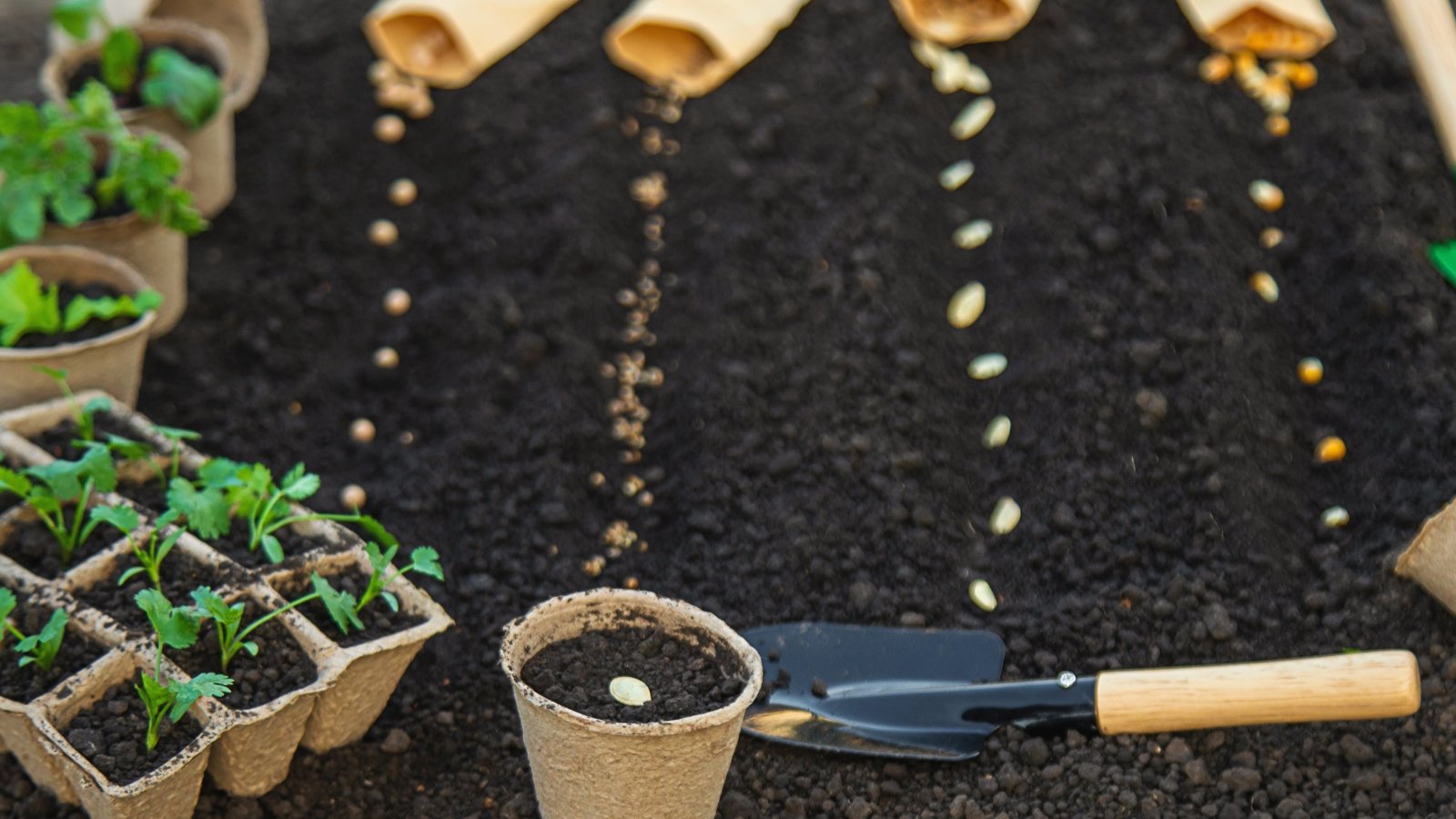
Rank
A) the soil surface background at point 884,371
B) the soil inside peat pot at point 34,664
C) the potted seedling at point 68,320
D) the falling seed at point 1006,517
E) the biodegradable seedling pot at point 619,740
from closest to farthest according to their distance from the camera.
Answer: the biodegradable seedling pot at point 619,740 < the soil inside peat pot at point 34,664 < the soil surface background at point 884,371 < the potted seedling at point 68,320 < the falling seed at point 1006,517

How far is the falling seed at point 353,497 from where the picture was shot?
8.30 ft

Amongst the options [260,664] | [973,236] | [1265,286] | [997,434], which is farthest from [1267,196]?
[260,664]

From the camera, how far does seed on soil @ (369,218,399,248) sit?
3.11 meters

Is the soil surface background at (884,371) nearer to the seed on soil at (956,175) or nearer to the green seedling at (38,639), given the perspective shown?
the seed on soil at (956,175)

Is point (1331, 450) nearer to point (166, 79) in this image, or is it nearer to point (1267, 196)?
point (1267, 196)

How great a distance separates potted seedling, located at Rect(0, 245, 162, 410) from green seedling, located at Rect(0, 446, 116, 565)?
0.24 meters

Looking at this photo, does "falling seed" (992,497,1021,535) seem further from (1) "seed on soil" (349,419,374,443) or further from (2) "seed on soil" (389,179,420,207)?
(2) "seed on soil" (389,179,420,207)

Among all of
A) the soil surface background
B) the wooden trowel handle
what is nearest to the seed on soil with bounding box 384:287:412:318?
the soil surface background

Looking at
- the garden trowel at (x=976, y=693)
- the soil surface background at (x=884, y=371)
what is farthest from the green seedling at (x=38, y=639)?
the garden trowel at (x=976, y=693)

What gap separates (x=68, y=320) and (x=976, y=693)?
1.58 metres

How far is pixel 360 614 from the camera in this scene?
6.64 ft

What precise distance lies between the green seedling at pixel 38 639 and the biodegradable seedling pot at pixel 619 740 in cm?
59

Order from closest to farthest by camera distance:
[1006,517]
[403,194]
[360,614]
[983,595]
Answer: [360,614] → [983,595] → [1006,517] → [403,194]

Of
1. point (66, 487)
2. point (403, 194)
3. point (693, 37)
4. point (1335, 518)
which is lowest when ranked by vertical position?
point (1335, 518)
